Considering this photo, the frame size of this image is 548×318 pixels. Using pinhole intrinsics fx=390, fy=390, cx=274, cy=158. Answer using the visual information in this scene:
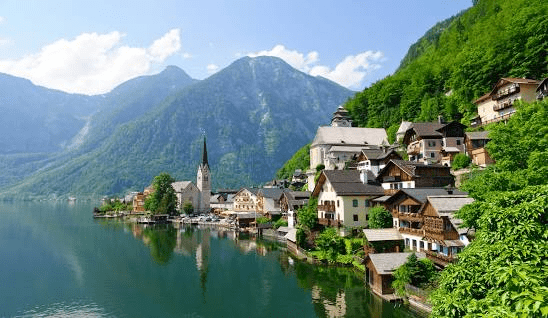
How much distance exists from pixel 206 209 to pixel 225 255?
9746 centimetres

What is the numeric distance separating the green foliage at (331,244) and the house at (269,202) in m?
51.0

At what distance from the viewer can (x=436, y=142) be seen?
245ft

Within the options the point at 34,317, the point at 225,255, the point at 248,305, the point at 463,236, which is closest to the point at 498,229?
the point at 463,236

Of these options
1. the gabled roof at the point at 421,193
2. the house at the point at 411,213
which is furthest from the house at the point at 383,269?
the gabled roof at the point at 421,193

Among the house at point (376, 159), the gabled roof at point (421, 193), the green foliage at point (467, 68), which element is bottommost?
the gabled roof at point (421, 193)

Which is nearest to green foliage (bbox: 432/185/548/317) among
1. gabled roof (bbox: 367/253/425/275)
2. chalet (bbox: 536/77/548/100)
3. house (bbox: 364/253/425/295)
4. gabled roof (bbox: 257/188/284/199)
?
house (bbox: 364/253/425/295)

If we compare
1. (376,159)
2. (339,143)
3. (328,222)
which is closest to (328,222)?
(328,222)

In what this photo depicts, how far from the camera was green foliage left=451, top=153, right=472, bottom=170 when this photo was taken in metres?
62.0

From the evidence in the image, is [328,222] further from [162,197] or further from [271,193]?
[162,197]

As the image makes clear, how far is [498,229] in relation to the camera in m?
14.6

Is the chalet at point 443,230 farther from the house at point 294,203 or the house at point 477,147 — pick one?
the house at point 294,203

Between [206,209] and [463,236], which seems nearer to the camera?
[463,236]

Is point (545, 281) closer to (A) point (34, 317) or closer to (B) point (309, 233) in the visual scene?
(A) point (34, 317)

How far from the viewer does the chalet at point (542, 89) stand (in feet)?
207
